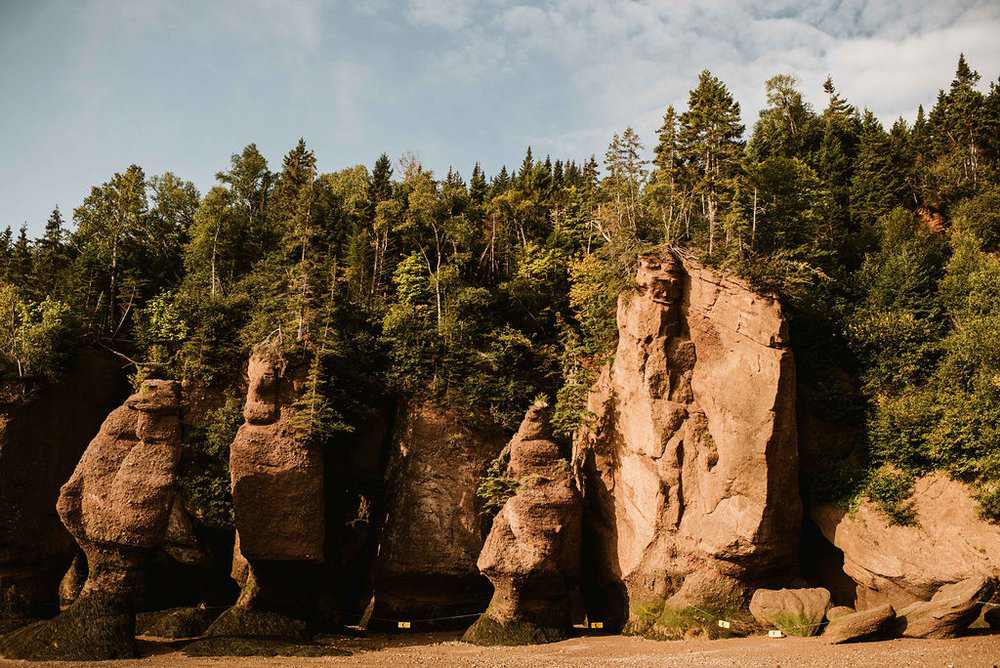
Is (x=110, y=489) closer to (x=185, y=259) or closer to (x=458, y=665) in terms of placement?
(x=458, y=665)

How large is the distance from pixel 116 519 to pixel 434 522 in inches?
418

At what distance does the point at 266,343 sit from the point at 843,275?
77.5 feet

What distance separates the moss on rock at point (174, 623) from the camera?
2327 cm

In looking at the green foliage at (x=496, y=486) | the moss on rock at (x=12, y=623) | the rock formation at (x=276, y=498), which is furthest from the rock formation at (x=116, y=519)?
the green foliage at (x=496, y=486)

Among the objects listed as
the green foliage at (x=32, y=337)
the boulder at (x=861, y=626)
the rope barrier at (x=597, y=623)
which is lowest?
the rope barrier at (x=597, y=623)

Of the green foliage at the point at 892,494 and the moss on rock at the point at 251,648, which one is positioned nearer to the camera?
the moss on rock at the point at 251,648

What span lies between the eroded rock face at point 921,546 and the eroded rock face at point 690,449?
1867mm

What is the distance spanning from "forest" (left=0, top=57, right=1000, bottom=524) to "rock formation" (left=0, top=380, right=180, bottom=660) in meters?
3.77

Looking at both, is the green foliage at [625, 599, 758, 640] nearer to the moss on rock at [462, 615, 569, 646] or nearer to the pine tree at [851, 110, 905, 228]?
the moss on rock at [462, 615, 569, 646]

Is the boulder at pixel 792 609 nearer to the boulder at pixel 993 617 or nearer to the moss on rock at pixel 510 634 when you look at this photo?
the boulder at pixel 993 617

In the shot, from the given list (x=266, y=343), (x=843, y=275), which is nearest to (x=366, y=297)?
(x=266, y=343)

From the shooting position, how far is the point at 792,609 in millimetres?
18938

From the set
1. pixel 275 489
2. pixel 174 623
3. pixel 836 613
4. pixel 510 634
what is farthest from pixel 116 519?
pixel 836 613

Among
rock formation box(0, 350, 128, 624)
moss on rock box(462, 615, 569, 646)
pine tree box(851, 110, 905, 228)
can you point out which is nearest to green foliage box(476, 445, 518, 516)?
moss on rock box(462, 615, 569, 646)
